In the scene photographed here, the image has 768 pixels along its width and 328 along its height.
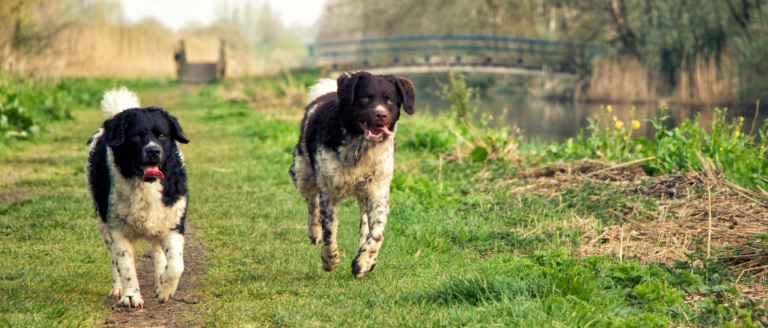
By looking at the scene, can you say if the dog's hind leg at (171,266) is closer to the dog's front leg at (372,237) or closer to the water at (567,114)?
the dog's front leg at (372,237)

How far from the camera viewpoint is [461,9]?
127ft

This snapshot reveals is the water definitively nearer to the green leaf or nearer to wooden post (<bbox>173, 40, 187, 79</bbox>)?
the green leaf

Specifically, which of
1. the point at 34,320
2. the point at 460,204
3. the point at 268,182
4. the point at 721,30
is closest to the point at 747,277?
the point at 460,204

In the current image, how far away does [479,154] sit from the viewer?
8125mm

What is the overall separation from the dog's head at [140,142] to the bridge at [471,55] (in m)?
22.5

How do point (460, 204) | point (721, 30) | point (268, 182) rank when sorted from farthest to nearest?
1. point (721, 30)
2. point (268, 182)
3. point (460, 204)

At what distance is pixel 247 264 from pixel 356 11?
48.6 m

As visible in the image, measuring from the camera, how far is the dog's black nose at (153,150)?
351 cm

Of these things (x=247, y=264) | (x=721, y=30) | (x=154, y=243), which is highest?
(x=721, y=30)

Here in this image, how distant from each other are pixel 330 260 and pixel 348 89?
120 centimetres

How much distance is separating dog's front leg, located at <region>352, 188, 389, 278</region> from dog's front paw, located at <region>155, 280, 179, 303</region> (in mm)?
1163

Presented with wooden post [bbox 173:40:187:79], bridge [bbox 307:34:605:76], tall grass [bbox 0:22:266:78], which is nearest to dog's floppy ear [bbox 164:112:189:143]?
tall grass [bbox 0:22:266:78]

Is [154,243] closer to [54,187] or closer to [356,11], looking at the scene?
[54,187]

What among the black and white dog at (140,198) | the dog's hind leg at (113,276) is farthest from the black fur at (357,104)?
the dog's hind leg at (113,276)
